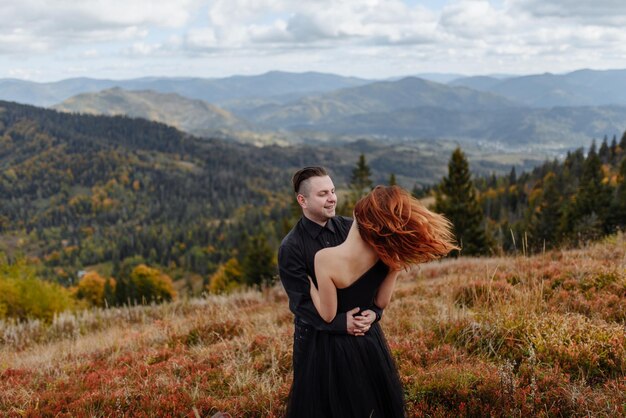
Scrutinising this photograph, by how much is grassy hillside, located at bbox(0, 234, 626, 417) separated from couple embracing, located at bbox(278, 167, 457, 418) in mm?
1181

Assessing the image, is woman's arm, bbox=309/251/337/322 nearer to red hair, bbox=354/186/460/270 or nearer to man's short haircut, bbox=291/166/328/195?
red hair, bbox=354/186/460/270

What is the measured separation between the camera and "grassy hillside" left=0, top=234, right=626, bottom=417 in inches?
199

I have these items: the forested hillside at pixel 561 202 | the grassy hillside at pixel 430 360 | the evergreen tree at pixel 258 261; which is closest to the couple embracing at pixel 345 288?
the grassy hillside at pixel 430 360

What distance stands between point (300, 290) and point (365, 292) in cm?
61

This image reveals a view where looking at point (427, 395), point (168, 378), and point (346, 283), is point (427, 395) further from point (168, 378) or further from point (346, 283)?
point (168, 378)

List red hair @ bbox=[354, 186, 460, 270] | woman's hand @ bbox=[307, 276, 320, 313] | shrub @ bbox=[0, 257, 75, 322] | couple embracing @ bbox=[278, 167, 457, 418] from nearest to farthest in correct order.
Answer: red hair @ bbox=[354, 186, 460, 270]
couple embracing @ bbox=[278, 167, 457, 418]
woman's hand @ bbox=[307, 276, 320, 313]
shrub @ bbox=[0, 257, 75, 322]

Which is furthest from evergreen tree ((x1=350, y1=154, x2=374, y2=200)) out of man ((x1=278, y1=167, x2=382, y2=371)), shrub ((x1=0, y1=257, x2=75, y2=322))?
man ((x1=278, y1=167, x2=382, y2=371))

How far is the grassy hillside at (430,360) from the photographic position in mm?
5062

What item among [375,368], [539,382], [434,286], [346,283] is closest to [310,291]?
[346,283]

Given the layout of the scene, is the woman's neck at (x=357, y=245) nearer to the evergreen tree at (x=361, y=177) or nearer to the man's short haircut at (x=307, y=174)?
the man's short haircut at (x=307, y=174)

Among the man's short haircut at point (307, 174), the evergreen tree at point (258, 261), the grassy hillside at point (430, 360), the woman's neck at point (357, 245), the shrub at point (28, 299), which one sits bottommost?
the evergreen tree at point (258, 261)

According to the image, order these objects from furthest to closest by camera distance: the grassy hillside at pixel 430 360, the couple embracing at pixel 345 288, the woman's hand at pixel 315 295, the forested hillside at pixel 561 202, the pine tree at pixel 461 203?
the pine tree at pixel 461 203, the forested hillside at pixel 561 202, the grassy hillside at pixel 430 360, the woman's hand at pixel 315 295, the couple embracing at pixel 345 288

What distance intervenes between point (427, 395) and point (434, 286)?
5209mm

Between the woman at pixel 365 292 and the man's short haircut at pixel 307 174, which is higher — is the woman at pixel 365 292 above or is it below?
below
